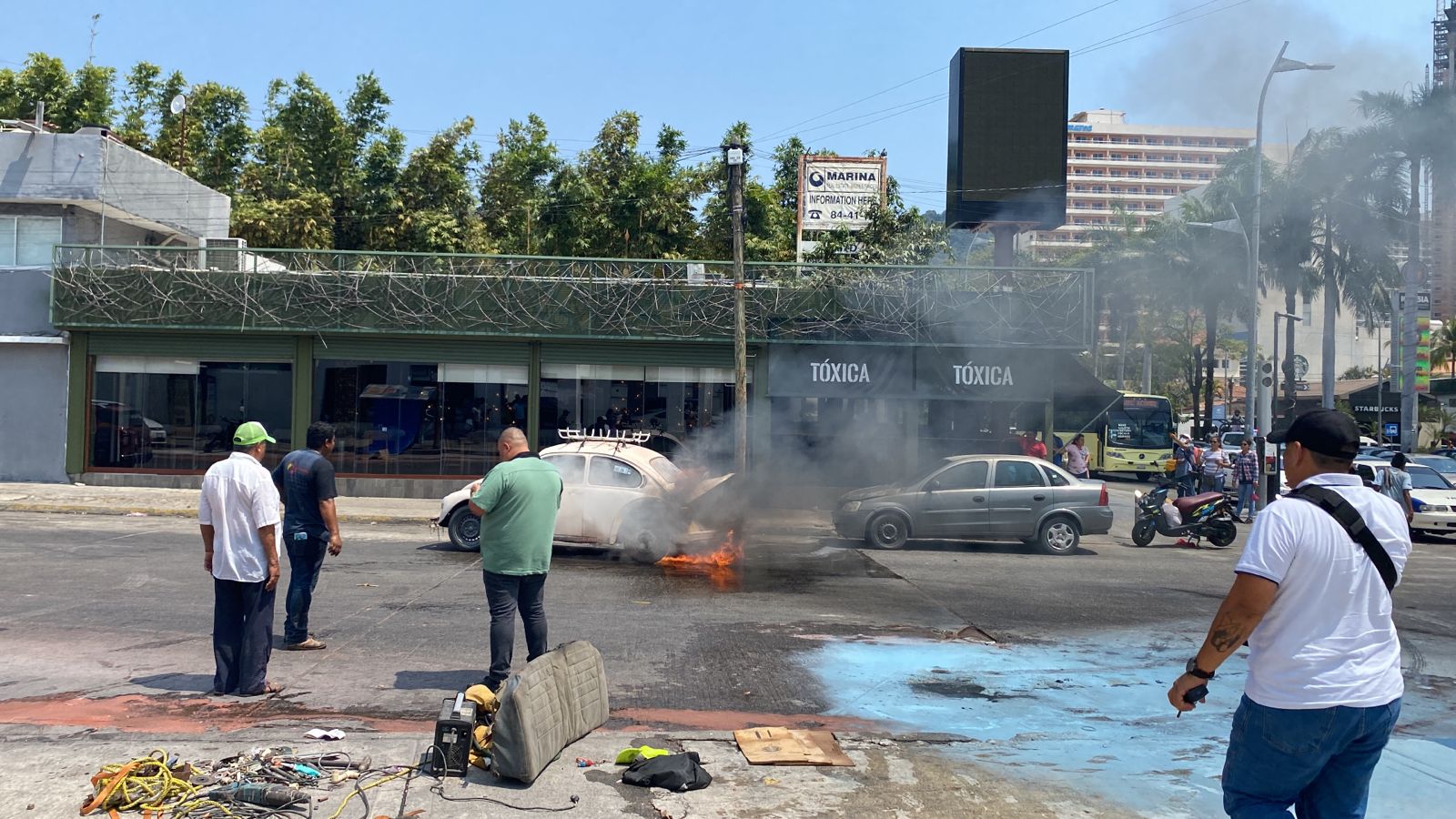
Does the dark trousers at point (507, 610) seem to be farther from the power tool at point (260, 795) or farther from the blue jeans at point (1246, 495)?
the blue jeans at point (1246, 495)

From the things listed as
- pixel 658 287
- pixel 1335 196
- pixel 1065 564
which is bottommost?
pixel 1065 564

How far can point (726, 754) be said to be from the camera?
568cm

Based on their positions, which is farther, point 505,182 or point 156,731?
point 505,182

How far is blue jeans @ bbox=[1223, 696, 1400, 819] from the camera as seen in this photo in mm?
3420

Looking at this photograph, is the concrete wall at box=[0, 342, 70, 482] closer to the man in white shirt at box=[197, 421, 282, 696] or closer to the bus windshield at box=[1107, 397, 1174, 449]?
the man in white shirt at box=[197, 421, 282, 696]

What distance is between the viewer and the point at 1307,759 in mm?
3432

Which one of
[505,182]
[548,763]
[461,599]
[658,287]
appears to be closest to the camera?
[548,763]

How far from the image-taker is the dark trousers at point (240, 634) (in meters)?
6.65

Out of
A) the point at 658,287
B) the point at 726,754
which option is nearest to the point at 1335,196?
the point at 658,287

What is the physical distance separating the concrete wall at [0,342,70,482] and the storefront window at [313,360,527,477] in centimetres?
529

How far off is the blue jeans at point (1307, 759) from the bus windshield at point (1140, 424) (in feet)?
118

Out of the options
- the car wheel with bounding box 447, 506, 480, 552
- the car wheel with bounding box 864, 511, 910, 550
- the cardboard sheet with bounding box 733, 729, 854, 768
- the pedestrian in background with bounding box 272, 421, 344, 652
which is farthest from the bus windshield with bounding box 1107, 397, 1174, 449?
the cardboard sheet with bounding box 733, 729, 854, 768

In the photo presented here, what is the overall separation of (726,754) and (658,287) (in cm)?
1701

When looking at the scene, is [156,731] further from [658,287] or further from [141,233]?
[141,233]
